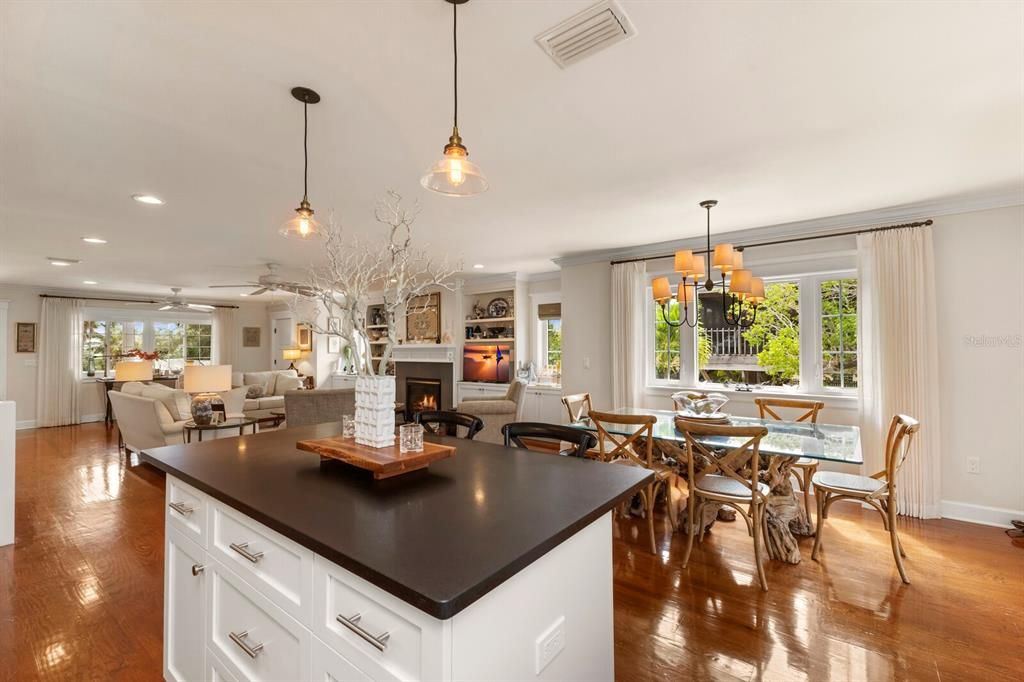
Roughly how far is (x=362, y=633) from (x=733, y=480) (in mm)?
2587

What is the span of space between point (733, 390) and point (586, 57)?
150 inches

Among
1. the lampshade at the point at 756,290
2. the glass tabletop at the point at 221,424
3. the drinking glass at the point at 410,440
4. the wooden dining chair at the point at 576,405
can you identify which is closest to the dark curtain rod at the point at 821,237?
the lampshade at the point at 756,290

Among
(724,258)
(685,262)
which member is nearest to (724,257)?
(724,258)

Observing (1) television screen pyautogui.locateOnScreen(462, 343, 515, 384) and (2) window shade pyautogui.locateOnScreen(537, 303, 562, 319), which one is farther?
(1) television screen pyautogui.locateOnScreen(462, 343, 515, 384)

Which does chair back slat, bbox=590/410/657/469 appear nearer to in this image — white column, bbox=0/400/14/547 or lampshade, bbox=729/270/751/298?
lampshade, bbox=729/270/751/298

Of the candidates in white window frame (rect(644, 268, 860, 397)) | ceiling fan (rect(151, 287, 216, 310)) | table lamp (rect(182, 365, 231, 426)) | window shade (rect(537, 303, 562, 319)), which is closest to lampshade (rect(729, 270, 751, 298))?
white window frame (rect(644, 268, 860, 397))

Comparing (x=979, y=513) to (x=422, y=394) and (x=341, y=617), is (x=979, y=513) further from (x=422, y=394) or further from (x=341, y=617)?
(x=422, y=394)

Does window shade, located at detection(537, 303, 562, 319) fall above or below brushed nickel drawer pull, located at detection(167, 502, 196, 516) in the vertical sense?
above

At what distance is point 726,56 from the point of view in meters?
1.71

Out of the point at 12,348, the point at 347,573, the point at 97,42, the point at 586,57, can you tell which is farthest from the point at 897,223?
the point at 12,348

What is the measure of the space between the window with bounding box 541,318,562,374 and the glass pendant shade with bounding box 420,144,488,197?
5176mm

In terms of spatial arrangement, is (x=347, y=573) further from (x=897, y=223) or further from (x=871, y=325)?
(x=897, y=223)

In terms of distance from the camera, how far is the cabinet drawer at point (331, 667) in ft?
3.12

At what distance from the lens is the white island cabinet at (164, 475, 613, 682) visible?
0.87 metres
